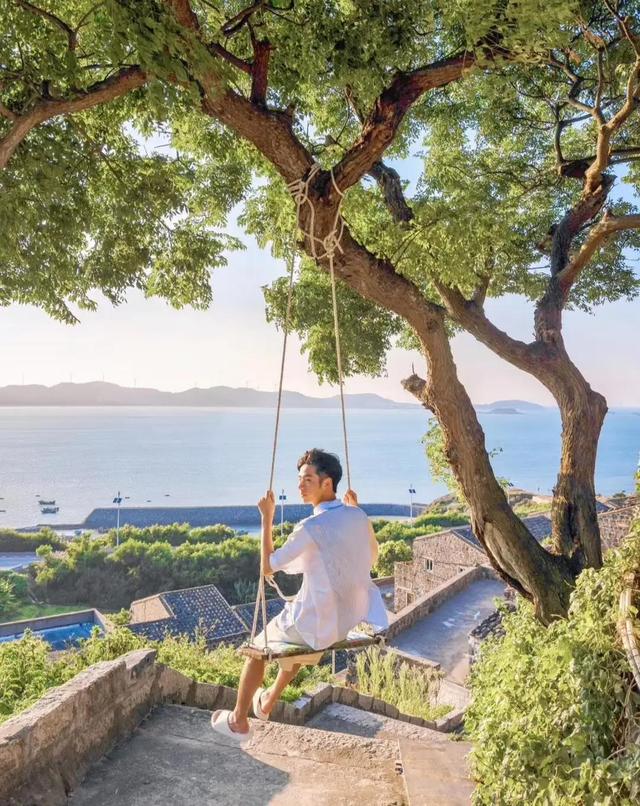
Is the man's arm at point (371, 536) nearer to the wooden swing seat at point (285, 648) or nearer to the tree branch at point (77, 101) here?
the wooden swing seat at point (285, 648)

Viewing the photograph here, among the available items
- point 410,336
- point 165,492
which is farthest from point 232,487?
point 410,336

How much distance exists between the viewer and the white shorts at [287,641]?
276 cm

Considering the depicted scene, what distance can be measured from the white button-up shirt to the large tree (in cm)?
177

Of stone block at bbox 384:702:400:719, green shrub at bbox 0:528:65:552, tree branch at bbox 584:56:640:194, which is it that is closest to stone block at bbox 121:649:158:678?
stone block at bbox 384:702:400:719

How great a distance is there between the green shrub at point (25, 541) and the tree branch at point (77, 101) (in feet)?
127

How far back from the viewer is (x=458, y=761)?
10.2 feet

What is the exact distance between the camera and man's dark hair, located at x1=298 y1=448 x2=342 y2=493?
286 centimetres

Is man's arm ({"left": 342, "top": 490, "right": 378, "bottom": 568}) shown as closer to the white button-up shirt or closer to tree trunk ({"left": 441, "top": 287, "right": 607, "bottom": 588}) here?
the white button-up shirt

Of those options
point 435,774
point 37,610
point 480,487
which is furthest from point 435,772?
point 37,610

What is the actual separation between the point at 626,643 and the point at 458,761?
1.58m

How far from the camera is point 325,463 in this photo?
2881mm

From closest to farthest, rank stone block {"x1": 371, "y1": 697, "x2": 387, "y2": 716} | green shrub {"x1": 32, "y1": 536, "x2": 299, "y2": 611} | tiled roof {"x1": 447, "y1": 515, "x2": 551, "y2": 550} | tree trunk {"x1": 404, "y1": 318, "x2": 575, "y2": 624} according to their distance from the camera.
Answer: tree trunk {"x1": 404, "y1": 318, "x2": 575, "y2": 624}, stone block {"x1": 371, "y1": 697, "x2": 387, "y2": 716}, tiled roof {"x1": 447, "y1": 515, "x2": 551, "y2": 550}, green shrub {"x1": 32, "y1": 536, "x2": 299, "y2": 611}

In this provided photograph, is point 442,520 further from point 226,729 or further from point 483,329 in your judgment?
point 226,729

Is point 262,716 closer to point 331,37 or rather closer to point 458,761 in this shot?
point 458,761
